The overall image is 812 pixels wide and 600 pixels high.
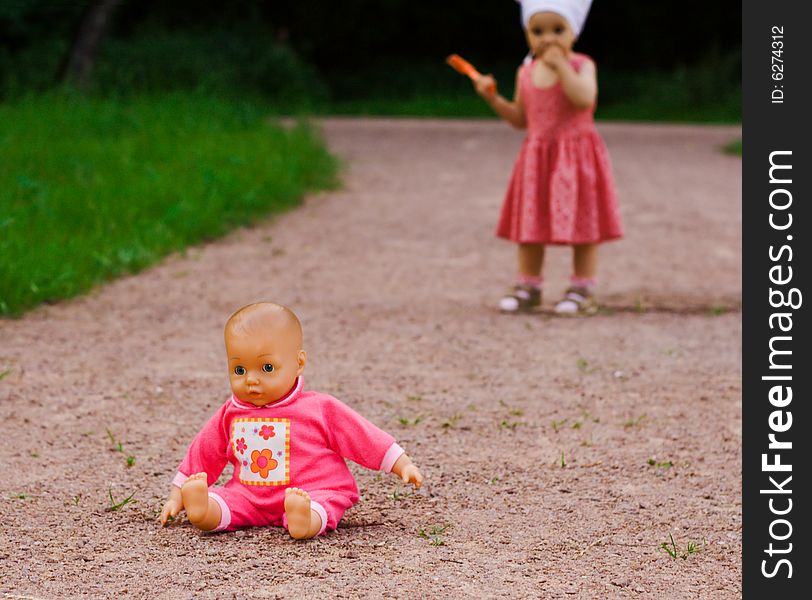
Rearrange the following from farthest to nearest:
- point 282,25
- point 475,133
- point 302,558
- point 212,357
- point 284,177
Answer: point 282,25, point 475,133, point 284,177, point 212,357, point 302,558

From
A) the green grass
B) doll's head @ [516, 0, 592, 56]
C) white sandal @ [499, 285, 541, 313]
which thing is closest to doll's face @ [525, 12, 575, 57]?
doll's head @ [516, 0, 592, 56]

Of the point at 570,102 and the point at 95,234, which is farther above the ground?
the point at 570,102

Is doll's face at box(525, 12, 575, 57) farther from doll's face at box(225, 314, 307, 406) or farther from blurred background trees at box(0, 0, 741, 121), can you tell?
blurred background trees at box(0, 0, 741, 121)

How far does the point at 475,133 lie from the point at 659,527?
12.6m

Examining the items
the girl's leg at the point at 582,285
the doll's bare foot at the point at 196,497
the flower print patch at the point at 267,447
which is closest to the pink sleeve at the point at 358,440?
the flower print patch at the point at 267,447

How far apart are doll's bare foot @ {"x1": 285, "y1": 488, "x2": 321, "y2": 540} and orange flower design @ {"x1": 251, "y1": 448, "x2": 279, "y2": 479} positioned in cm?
15

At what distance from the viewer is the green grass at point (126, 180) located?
21.1ft

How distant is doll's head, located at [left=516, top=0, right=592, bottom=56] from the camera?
5355mm

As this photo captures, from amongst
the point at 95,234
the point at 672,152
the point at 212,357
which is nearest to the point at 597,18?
the point at 672,152

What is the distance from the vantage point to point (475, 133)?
1549 centimetres

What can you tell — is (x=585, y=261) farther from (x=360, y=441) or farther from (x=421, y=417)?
(x=360, y=441)
